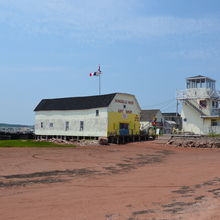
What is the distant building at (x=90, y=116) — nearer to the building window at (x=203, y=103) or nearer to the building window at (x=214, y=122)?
the building window at (x=203, y=103)

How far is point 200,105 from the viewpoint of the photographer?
44.6 meters

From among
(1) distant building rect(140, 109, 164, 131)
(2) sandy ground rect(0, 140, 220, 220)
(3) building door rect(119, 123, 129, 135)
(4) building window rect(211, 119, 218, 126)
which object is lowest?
(2) sandy ground rect(0, 140, 220, 220)

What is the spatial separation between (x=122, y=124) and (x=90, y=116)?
3.96 m

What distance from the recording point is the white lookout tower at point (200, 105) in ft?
144

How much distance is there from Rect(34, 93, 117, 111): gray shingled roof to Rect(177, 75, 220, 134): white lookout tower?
11.5 metres

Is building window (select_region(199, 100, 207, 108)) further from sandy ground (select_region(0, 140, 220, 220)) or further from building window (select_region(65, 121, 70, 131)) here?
sandy ground (select_region(0, 140, 220, 220))

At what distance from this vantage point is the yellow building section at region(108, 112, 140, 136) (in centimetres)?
3800

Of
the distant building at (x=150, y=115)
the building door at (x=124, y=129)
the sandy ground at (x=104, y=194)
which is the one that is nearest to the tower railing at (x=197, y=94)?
the building door at (x=124, y=129)

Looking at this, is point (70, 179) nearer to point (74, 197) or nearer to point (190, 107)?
point (74, 197)

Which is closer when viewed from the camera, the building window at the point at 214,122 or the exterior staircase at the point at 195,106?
the exterior staircase at the point at 195,106

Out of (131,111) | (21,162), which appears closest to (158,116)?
(131,111)

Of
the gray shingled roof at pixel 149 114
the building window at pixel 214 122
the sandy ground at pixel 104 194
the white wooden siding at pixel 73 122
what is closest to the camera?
the sandy ground at pixel 104 194

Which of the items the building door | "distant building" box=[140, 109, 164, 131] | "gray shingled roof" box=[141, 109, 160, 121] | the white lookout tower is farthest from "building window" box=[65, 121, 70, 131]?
"gray shingled roof" box=[141, 109, 160, 121]

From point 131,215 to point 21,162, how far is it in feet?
31.9
